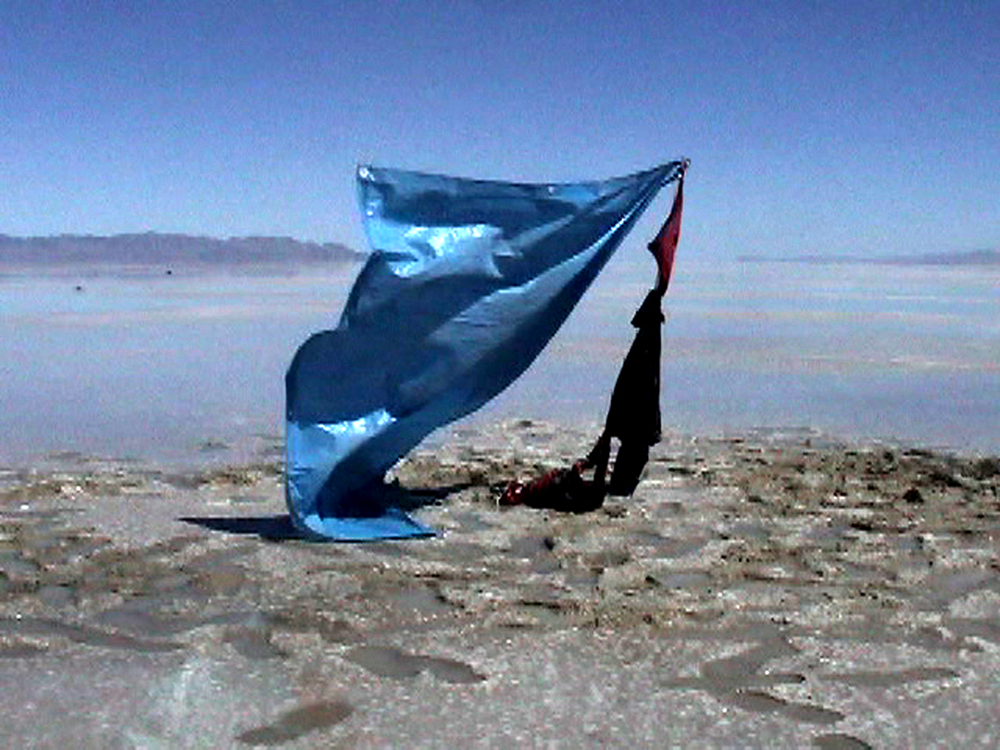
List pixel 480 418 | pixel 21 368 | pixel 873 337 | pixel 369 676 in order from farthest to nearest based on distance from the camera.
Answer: pixel 873 337 → pixel 21 368 → pixel 480 418 → pixel 369 676

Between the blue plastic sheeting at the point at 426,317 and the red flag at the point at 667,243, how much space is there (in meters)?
0.26

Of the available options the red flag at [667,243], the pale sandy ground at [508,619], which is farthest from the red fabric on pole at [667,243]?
the pale sandy ground at [508,619]

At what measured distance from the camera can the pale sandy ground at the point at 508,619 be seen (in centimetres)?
556

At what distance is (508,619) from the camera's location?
22.9 feet

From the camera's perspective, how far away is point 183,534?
28.9ft

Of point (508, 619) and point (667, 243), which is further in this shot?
point (667, 243)

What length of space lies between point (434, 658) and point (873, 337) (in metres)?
23.4

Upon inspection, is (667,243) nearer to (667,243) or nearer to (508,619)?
(667,243)

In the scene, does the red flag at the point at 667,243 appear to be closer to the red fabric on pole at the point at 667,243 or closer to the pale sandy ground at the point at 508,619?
the red fabric on pole at the point at 667,243

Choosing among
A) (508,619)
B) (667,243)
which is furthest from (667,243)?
(508,619)


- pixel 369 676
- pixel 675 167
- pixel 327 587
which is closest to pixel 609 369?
pixel 675 167

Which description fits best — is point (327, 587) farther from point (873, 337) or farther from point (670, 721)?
point (873, 337)

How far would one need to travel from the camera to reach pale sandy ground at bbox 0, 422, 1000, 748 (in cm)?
556

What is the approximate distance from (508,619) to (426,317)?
288cm
